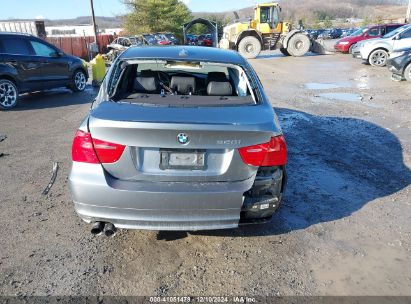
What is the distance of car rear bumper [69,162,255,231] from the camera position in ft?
8.98

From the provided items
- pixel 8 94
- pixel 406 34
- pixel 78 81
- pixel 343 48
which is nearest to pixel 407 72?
pixel 406 34

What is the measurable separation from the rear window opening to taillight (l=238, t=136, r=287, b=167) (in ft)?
1.79

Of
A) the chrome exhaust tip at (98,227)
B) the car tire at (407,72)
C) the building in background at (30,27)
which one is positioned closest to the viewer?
the chrome exhaust tip at (98,227)

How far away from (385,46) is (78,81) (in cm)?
1298

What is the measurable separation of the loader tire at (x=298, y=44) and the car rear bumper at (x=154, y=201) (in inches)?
864

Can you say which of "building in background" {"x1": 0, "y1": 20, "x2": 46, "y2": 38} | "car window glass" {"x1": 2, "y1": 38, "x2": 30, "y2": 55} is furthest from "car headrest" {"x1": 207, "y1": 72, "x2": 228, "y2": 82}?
"building in background" {"x1": 0, "y1": 20, "x2": 46, "y2": 38}

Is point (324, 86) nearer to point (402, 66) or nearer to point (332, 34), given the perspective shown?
point (402, 66)

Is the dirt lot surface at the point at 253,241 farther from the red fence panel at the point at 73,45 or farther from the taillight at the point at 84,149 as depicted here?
the red fence panel at the point at 73,45

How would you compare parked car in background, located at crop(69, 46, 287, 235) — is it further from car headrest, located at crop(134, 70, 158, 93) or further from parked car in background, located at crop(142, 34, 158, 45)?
parked car in background, located at crop(142, 34, 158, 45)

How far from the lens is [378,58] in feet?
55.1

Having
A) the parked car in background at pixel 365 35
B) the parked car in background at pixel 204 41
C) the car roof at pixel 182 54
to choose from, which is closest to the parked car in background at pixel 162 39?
the parked car in background at pixel 204 41

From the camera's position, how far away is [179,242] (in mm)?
3346

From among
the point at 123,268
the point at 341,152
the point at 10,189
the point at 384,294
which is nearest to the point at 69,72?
the point at 10,189

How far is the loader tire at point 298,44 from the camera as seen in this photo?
75.0 feet
